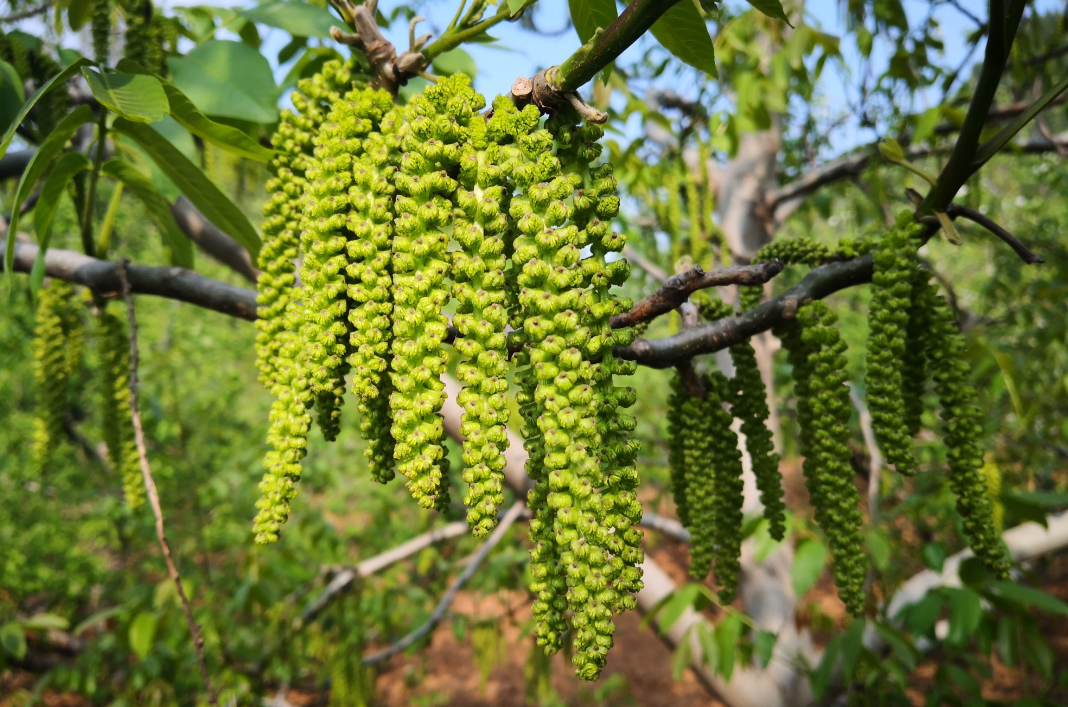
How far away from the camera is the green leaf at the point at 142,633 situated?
8.54 feet

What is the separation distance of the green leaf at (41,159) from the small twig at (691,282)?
94cm

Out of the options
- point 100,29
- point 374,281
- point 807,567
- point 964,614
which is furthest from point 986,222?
point 100,29

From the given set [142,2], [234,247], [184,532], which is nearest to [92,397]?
[184,532]

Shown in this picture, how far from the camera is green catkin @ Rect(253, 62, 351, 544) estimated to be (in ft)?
2.74

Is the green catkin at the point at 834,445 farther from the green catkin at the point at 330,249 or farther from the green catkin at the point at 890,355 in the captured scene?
the green catkin at the point at 330,249

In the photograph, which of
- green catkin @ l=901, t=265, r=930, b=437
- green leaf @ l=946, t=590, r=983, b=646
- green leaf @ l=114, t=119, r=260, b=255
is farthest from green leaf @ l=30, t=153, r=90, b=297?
green leaf @ l=946, t=590, r=983, b=646

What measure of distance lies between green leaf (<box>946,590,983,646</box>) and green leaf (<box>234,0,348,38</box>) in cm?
239

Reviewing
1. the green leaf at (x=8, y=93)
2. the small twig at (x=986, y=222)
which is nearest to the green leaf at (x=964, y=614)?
the small twig at (x=986, y=222)

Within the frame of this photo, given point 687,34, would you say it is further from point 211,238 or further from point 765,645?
point 765,645

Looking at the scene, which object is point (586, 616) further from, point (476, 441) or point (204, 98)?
point (204, 98)

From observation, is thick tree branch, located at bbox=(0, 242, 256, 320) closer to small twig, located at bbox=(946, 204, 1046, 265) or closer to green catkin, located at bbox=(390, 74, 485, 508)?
green catkin, located at bbox=(390, 74, 485, 508)

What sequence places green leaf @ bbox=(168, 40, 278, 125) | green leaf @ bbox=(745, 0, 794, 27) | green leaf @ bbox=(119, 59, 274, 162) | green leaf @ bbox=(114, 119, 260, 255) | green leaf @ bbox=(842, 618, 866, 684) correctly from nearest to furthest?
green leaf @ bbox=(745, 0, 794, 27)
green leaf @ bbox=(119, 59, 274, 162)
green leaf @ bbox=(114, 119, 260, 255)
green leaf @ bbox=(168, 40, 278, 125)
green leaf @ bbox=(842, 618, 866, 684)

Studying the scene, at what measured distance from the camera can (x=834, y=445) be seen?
105cm

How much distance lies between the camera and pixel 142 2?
5.61 feet
